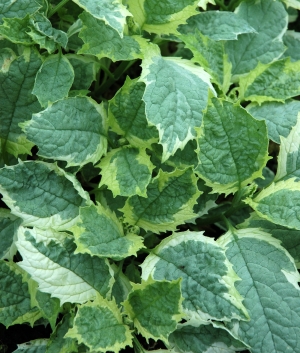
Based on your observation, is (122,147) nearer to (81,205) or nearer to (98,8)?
(81,205)

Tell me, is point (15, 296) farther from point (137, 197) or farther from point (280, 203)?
point (280, 203)


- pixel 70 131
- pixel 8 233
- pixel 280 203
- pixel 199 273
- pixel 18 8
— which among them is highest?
pixel 18 8

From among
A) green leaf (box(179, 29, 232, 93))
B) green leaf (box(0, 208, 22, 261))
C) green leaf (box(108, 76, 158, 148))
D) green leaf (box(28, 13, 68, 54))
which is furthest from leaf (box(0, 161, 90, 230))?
green leaf (box(179, 29, 232, 93))

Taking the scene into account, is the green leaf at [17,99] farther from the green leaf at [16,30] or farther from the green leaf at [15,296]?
the green leaf at [15,296]

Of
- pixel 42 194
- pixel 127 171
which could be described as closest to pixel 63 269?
pixel 42 194

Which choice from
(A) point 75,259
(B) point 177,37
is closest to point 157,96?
(B) point 177,37

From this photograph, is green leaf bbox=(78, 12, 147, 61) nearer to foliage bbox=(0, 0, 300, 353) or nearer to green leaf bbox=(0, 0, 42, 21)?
foliage bbox=(0, 0, 300, 353)

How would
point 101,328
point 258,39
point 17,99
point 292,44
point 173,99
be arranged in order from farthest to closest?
1. point 292,44
2. point 258,39
3. point 17,99
4. point 173,99
5. point 101,328
